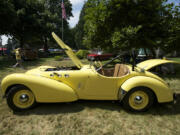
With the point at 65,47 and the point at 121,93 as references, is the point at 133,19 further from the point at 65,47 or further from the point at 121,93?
the point at 121,93

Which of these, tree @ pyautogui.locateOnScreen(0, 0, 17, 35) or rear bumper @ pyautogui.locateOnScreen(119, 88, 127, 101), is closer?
rear bumper @ pyautogui.locateOnScreen(119, 88, 127, 101)

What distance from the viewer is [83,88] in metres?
3.17

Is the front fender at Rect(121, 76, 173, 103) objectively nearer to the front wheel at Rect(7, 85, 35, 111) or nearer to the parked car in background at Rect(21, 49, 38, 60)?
the front wheel at Rect(7, 85, 35, 111)

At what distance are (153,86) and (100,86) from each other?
4.30ft

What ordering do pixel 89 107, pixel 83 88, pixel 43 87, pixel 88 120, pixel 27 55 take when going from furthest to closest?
pixel 27 55, pixel 89 107, pixel 83 88, pixel 43 87, pixel 88 120

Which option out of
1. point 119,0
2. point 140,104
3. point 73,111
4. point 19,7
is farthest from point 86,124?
point 19,7

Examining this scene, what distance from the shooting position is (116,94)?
3213mm

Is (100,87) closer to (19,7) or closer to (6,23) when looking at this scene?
(6,23)

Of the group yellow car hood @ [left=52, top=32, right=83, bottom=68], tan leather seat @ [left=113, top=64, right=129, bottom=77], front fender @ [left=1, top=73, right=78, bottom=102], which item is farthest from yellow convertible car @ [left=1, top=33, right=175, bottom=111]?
yellow car hood @ [left=52, top=32, right=83, bottom=68]

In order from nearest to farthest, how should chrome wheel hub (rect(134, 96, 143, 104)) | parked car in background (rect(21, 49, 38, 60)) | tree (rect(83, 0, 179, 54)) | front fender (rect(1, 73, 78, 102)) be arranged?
front fender (rect(1, 73, 78, 102)) → chrome wheel hub (rect(134, 96, 143, 104)) → tree (rect(83, 0, 179, 54)) → parked car in background (rect(21, 49, 38, 60))

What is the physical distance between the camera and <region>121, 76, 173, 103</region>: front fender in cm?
297

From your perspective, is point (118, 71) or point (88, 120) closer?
point (88, 120)

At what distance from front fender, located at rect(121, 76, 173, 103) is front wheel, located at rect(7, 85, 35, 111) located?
2.40 meters

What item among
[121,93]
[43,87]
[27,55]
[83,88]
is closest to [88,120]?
[83,88]
